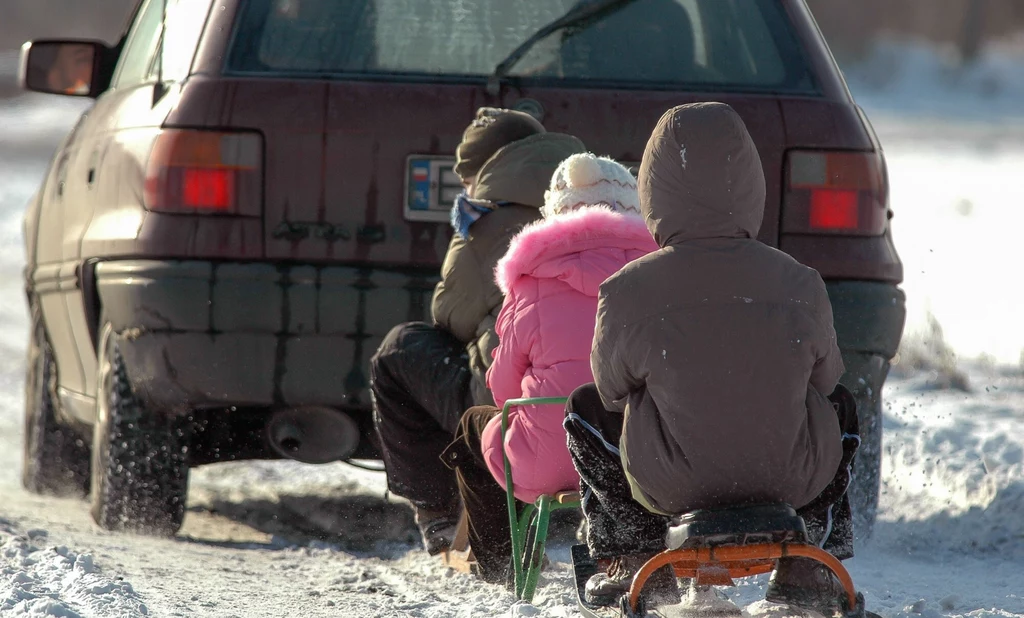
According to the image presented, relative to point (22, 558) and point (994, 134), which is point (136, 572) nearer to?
point (22, 558)

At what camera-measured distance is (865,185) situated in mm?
4156

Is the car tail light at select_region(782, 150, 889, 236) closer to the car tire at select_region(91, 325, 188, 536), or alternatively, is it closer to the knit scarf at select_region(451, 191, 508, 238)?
the knit scarf at select_region(451, 191, 508, 238)

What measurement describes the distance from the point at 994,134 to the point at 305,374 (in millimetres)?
23876

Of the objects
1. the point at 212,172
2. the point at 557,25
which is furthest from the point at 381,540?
the point at 557,25

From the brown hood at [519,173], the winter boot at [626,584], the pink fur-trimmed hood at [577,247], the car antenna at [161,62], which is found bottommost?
the winter boot at [626,584]

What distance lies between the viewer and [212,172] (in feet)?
13.3

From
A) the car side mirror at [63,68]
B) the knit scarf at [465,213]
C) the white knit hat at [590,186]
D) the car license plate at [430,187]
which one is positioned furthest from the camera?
the car side mirror at [63,68]

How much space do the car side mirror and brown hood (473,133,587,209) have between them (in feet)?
7.21

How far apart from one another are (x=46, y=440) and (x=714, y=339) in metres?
3.44

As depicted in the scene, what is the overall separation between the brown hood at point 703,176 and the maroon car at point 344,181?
4.20 ft

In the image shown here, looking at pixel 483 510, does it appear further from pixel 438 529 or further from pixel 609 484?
pixel 609 484

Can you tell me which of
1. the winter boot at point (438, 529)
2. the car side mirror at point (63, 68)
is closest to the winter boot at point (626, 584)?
the winter boot at point (438, 529)

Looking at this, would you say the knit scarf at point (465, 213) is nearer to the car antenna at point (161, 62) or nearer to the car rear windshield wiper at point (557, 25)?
the car rear windshield wiper at point (557, 25)

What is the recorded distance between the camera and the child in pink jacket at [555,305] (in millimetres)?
3289
